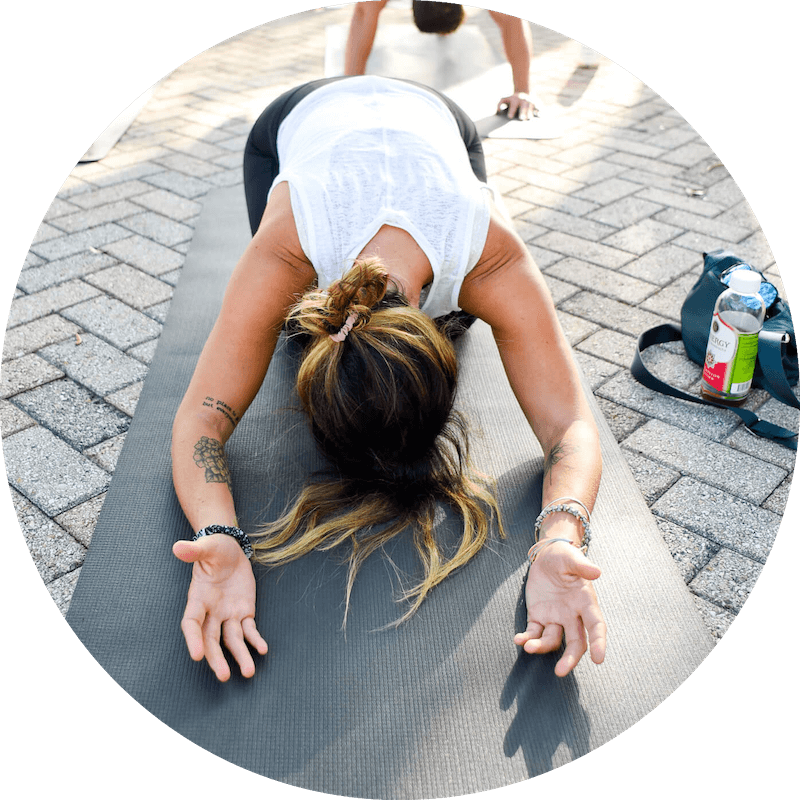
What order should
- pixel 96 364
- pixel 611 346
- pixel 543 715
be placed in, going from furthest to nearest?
pixel 611 346
pixel 96 364
pixel 543 715

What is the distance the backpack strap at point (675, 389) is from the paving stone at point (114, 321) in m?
1.58

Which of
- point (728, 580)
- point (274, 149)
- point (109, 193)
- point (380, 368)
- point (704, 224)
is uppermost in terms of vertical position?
point (274, 149)

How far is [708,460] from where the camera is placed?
6.27 feet

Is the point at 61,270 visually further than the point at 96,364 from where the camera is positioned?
Yes

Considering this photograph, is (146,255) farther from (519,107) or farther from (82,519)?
(519,107)

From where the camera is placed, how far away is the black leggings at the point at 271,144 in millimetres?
2158

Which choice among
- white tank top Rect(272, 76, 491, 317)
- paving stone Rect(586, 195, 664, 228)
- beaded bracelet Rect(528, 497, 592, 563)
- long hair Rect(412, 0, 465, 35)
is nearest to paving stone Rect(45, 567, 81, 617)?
white tank top Rect(272, 76, 491, 317)

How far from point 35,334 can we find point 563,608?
1.94m

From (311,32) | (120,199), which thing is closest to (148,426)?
(120,199)

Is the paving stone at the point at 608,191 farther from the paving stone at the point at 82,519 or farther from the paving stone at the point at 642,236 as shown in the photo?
the paving stone at the point at 82,519

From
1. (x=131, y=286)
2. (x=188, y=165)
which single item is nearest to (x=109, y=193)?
(x=188, y=165)

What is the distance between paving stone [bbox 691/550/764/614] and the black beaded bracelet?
0.96 m

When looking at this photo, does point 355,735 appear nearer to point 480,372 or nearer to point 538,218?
point 480,372

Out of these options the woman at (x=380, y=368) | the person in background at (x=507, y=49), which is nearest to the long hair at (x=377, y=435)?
the woman at (x=380, y=368)
